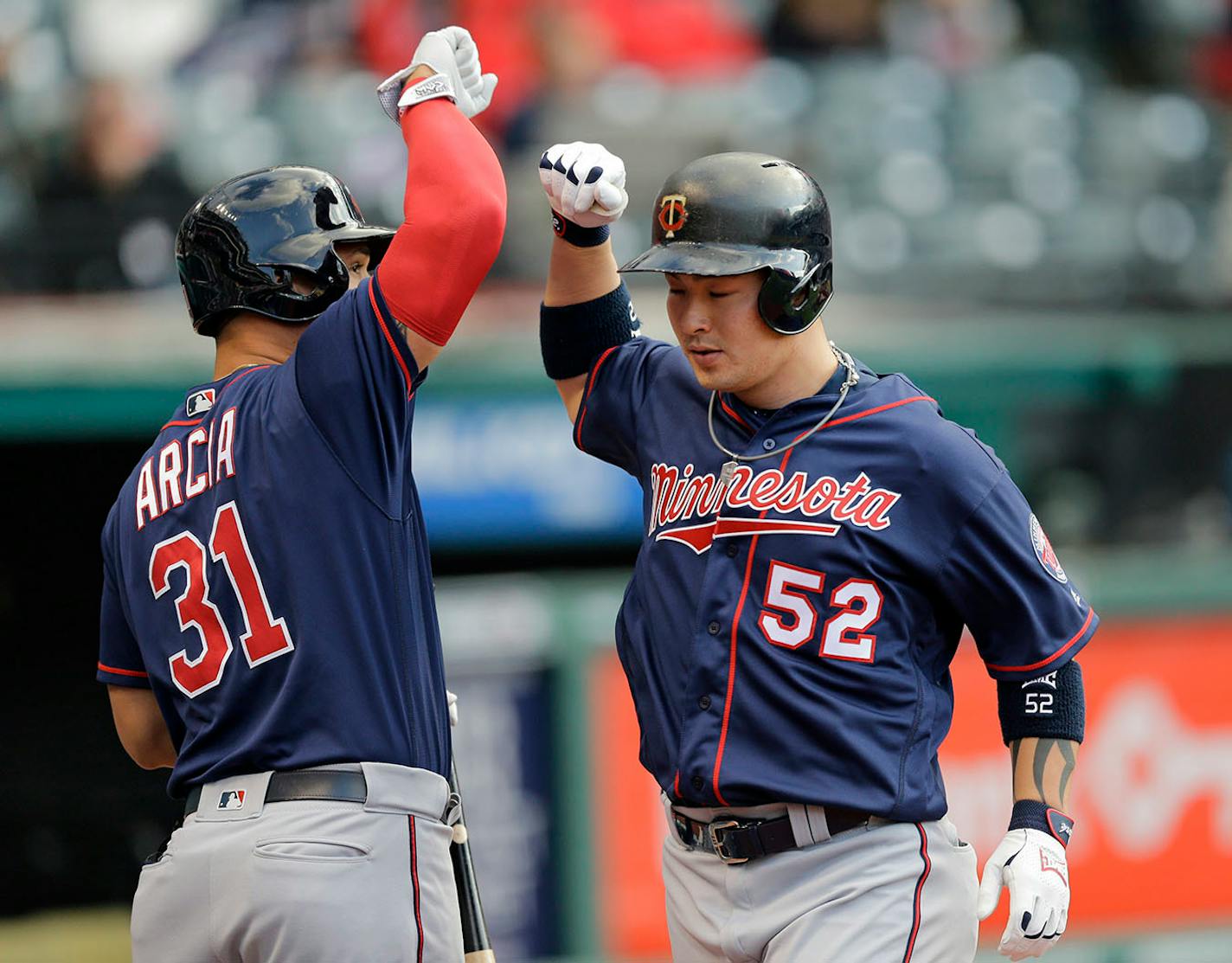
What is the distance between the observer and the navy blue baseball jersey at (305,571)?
119 inches

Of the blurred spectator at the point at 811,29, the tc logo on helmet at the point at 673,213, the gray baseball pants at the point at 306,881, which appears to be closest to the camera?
the gray baseball pants at the point at 306,881

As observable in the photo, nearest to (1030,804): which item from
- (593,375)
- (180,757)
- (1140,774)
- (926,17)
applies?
(593,375)

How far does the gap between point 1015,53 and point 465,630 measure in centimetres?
614

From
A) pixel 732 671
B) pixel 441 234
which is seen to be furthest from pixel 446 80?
pixel 732 671

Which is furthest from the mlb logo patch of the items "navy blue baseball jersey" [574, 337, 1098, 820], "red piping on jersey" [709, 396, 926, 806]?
"red piping on jersey" [709, 396, 926, 806]

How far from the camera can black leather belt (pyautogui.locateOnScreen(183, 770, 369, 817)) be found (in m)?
3.02

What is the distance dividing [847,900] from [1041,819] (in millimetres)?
366

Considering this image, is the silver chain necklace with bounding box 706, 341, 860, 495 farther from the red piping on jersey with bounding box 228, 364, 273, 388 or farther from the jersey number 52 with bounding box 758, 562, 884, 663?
the red piping on jersey with bounding box 228, 364, 273, 388

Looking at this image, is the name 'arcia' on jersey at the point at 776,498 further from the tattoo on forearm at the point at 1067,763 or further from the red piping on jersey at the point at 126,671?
the red piping on jersey at the point at 126,671

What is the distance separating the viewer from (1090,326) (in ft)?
26.9

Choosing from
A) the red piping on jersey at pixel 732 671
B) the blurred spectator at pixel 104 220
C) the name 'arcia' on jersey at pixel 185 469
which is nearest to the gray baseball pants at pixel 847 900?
the red piping on jersey at pixel 732 671

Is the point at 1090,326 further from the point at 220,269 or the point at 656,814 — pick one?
the point at 220,269

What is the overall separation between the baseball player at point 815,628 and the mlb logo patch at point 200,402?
2.41 ft

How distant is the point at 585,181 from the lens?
340 cm
